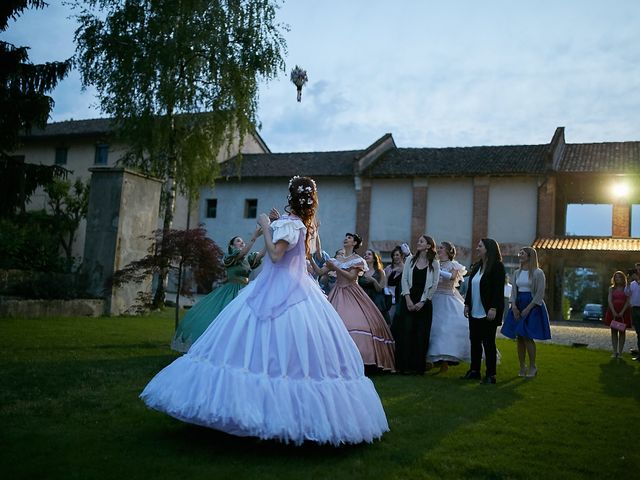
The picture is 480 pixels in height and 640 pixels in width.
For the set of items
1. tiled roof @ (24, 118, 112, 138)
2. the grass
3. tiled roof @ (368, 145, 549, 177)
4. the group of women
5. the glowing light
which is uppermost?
tiled roof @ (24, 118, 112, 138)

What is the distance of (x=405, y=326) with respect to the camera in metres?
9.09

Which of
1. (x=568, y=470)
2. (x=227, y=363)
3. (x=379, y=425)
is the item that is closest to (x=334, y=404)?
(x=379, y=425)

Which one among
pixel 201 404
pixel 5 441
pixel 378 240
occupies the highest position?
pixel 378 240

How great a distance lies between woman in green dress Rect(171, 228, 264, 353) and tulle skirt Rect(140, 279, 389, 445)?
173 inches

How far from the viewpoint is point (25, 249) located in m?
17.0

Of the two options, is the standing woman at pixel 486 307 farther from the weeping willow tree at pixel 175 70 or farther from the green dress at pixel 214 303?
the weeping willow tree at pixel 175 70

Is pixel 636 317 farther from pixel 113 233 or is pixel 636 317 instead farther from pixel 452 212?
pixel 452 212

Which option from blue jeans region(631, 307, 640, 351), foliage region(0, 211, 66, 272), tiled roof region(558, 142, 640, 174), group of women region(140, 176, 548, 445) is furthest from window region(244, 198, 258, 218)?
group of women region(140, 176, 548, 445)

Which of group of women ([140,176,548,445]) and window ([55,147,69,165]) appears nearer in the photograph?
group of women ([140,176,548,445])

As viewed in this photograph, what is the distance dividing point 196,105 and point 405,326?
45.9 ft

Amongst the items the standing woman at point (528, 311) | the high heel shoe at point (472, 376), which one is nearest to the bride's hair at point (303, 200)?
the high heel shoe at point (472, 376)

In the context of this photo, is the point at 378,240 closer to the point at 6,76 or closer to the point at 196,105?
the point at 196,105

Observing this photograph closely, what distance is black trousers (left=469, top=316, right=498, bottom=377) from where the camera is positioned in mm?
8430

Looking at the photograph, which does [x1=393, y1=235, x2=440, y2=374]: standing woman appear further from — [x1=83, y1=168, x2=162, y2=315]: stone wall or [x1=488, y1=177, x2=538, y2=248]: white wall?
[x1=488, y1=177, x2=538, y2=248]: white wall
